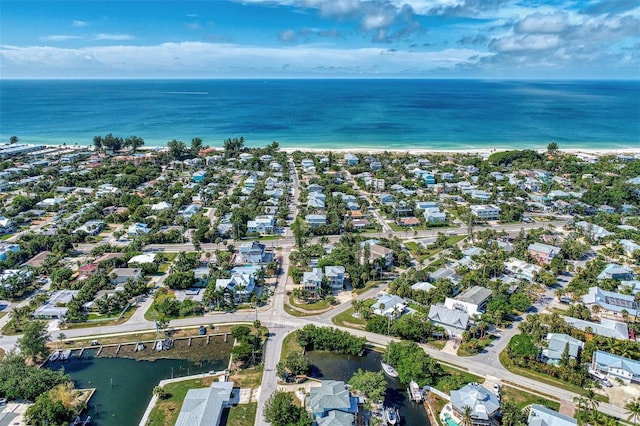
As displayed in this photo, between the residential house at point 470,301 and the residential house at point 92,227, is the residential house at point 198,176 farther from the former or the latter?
the residential house at point 470,301

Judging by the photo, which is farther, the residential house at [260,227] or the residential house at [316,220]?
the residential house at [316,220]

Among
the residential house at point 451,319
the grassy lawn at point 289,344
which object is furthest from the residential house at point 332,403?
the residential house at point 451,319

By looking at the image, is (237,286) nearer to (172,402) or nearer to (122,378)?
(122,378)

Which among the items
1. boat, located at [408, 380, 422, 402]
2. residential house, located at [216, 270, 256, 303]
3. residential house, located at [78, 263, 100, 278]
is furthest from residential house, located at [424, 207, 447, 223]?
residential house, located at [78, 263, 100, 278]

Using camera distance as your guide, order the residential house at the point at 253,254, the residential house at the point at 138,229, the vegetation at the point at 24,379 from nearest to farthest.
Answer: the vegetation at the point at 24,379 < the residential house at the point at 253,254 < the residential house at the point at 138,229

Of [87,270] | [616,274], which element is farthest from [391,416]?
[87,270]

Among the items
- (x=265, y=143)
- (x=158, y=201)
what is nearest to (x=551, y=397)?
(x=158, y=201)
